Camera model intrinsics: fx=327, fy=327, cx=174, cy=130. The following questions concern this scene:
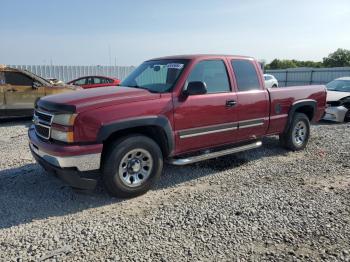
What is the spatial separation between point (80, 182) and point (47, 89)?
25.3 ft

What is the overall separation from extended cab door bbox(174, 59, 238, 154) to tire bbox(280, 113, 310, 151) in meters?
1.80

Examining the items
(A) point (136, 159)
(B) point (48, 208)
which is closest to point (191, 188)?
(A) point (136, 159)

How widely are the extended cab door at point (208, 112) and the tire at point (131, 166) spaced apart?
0.49 meters

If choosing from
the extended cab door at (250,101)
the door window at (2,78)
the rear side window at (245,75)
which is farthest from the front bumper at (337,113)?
the door window at (2,78)

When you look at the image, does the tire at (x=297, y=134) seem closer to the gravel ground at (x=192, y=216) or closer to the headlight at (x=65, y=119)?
the gravel ground at (x=192, y=216)

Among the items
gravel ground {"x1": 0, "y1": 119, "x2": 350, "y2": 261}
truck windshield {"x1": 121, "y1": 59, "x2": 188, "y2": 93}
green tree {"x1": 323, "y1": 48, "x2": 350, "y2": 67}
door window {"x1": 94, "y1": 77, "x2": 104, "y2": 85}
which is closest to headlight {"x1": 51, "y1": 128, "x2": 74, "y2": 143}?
gravel ground {"x1": 0, "y1": 119, "x2": 350, "y2": 261}

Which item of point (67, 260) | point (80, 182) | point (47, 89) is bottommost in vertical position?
point (67, 260)

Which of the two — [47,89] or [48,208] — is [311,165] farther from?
[47,89]

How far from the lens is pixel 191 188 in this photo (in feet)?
16.2

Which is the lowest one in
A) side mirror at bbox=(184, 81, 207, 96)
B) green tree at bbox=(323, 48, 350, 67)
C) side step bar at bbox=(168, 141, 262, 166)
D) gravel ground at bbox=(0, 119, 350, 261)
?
gravel ground at bbox=(0, 119, 350, 261)

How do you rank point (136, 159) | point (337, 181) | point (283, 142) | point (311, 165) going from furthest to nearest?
point (283, 142) → point (311, 165) → point (337, 181) → point (136, 159)

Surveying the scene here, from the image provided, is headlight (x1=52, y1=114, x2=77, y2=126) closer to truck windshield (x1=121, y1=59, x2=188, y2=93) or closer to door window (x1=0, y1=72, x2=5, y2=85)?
truck windshield (x1=121, y1=59, x2=188, y2=93)

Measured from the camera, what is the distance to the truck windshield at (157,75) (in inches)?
197

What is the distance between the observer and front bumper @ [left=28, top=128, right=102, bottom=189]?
3986 mm
